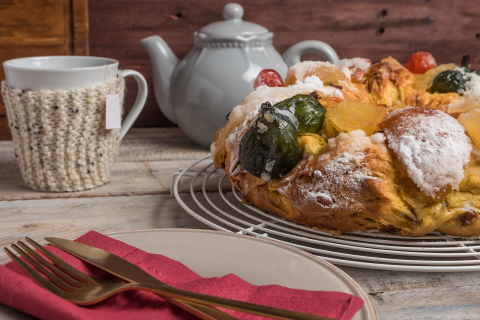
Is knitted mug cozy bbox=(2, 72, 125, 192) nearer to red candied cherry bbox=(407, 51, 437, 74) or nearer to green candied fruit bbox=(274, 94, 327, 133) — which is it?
green candied fruit bbox=(274, 94, 327, 133)

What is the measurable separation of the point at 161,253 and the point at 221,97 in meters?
0.79

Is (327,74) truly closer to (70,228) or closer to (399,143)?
(399,143)

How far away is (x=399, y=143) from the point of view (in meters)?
0.69

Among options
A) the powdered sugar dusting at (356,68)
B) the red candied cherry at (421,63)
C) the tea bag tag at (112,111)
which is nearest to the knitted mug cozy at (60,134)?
the tea bag tag at (112,111)

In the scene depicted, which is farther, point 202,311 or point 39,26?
point 39,26

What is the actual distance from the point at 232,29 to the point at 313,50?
27cm

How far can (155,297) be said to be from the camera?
0.47 m

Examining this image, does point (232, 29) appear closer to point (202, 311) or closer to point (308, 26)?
point (308, 26)

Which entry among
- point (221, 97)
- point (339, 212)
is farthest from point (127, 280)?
point (221, 97)

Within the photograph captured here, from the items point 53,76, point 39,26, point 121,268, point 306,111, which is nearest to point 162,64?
point 39,26

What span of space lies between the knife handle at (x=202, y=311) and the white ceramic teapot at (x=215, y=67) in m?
0.90

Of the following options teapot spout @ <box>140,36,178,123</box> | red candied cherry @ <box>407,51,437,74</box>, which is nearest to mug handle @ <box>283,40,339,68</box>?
red candied cherry @ <box>407,51,437,74</box>

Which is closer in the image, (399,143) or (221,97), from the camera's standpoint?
(399,143)

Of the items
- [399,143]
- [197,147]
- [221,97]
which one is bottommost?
[197,147]
